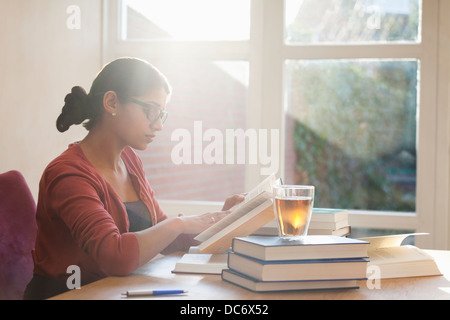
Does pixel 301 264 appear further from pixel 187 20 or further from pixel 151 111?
pixel 187 20

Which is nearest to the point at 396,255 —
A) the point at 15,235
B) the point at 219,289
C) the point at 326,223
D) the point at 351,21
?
the point at 326,223

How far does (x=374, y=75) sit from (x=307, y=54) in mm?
362

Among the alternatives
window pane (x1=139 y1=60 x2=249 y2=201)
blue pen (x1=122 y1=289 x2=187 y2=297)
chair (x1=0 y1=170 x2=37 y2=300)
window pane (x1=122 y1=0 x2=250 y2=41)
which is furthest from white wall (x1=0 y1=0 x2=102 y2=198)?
blue pen (x1=122 y1=289 x2=187 y2=297)

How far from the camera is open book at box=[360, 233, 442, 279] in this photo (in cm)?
124

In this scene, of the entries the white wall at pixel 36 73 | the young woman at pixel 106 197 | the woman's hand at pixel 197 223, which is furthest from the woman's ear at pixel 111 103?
the white wall at pixel 36 73

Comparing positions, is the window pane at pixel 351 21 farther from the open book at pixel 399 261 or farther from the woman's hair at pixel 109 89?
the open book at pixel 399 261

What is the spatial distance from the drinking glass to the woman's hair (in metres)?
0.70

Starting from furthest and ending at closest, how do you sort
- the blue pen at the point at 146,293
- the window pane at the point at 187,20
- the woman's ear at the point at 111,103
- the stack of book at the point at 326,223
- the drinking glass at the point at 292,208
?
the window pane at the point at 187,20 < the woman's ear at the point at 111,103 < the stack of book at the point at 326,223 < the drinking glass at the point at 292,208 < the blue pen at the point at 146,293

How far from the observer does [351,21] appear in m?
2.70

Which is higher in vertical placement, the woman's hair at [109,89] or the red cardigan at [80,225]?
the woman's hair at [109,89]

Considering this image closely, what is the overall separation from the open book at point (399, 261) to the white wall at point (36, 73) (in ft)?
5.12

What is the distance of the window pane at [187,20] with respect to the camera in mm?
2828

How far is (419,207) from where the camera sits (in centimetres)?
261

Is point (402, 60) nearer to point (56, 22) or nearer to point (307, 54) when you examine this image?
point (307, 54)
